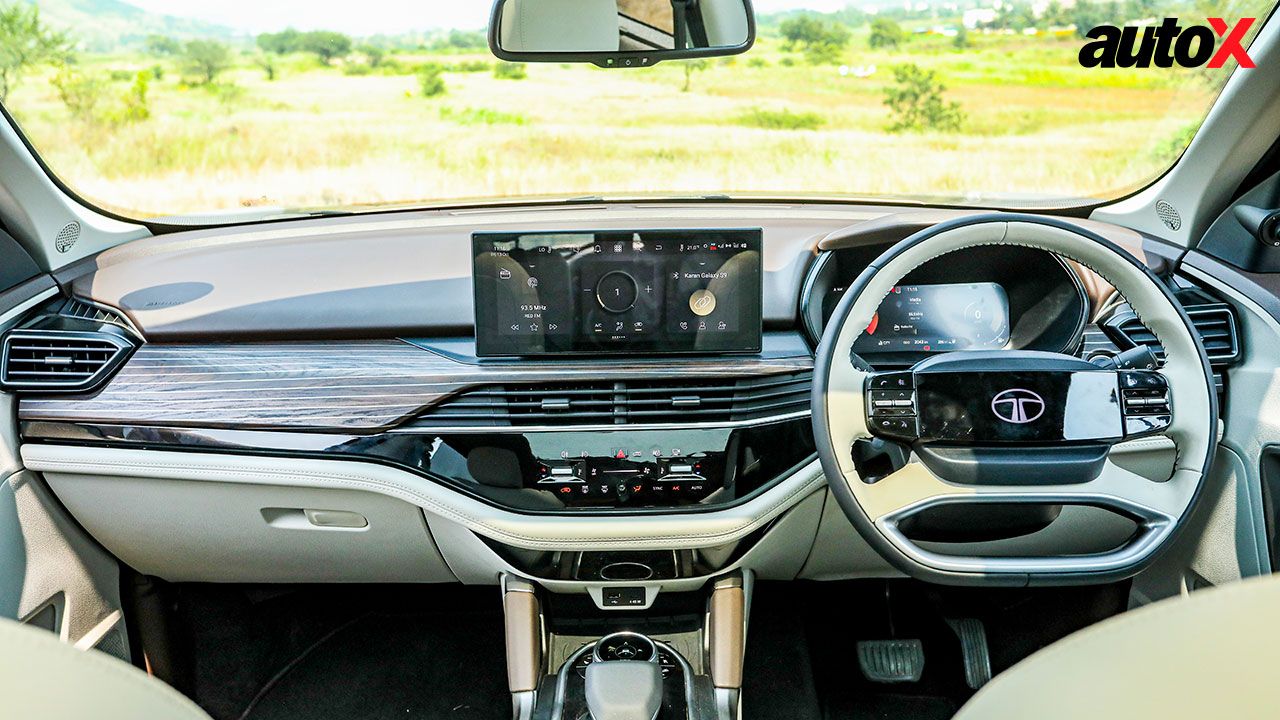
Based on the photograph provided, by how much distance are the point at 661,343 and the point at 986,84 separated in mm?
3426

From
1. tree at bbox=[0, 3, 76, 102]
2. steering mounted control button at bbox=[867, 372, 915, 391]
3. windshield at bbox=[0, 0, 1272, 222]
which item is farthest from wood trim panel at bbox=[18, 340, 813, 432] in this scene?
tree at bbox=[0, 3, 76, 102]

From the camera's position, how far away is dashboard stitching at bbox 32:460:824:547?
2271 mm

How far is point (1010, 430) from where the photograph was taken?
190 centimetres

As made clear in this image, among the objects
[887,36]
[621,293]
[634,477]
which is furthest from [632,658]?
[887,36]

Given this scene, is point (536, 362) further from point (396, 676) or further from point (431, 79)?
point (431, 79)

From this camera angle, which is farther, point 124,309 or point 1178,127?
point 1178,127

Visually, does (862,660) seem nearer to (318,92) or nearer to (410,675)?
(410,675)

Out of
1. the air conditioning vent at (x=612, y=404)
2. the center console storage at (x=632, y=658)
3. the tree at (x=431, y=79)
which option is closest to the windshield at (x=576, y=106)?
the tree at (x=431, y=79)

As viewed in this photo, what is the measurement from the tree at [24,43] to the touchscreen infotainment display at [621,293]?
1318mm

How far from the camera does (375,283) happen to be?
2.40m

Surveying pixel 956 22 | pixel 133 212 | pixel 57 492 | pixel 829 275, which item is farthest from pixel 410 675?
pixel 956 22

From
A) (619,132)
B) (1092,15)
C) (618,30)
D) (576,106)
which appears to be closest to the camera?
(618,30)

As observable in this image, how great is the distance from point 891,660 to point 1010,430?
4.40 ft

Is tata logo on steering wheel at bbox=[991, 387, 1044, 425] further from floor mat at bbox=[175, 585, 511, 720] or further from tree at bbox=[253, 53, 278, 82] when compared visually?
tree at bbox=[253, 53, 278, 82]
